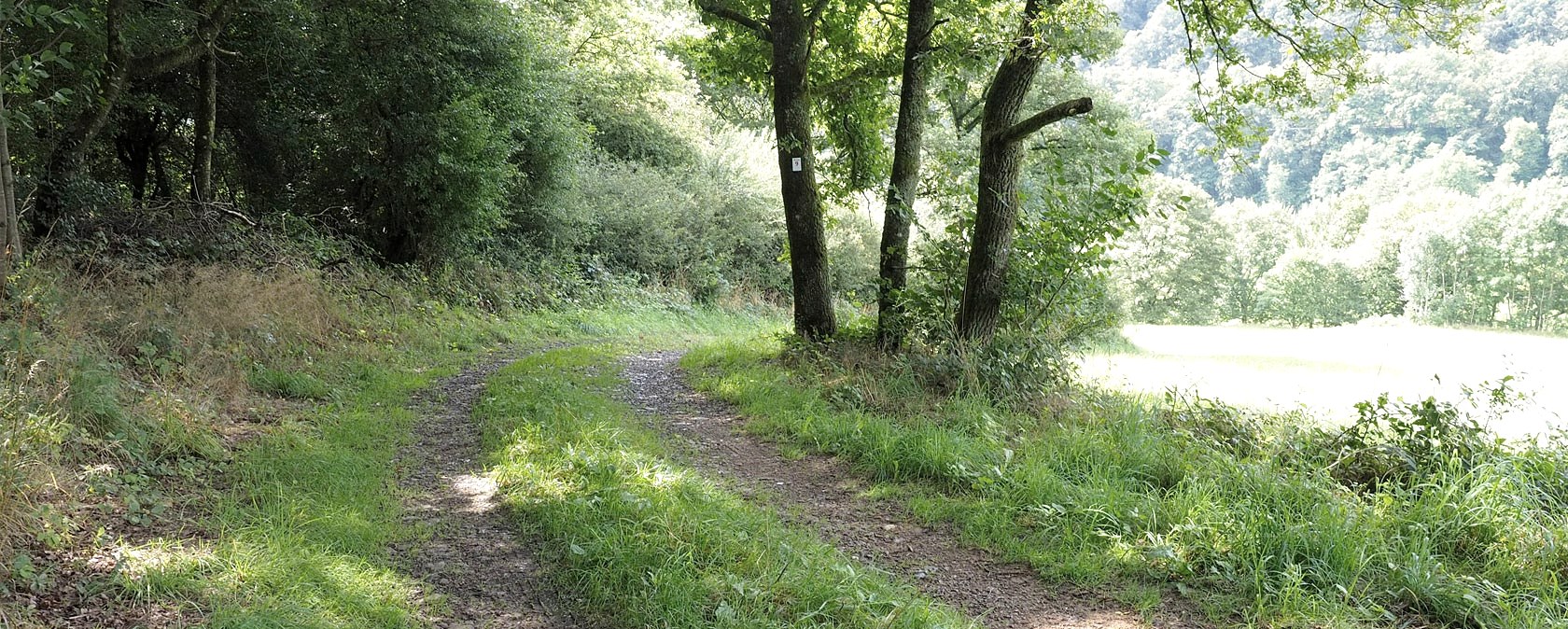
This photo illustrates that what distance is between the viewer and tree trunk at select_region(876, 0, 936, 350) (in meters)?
9.03

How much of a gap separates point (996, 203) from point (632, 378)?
174 inches

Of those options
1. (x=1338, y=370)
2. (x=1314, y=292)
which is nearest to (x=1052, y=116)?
(x=1338, y=370)

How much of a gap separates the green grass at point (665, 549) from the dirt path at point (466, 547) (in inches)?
5.2

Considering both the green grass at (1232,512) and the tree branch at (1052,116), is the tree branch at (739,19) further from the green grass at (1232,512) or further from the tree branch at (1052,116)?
the green grass at (1232,512)

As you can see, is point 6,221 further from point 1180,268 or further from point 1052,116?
point 1180,268

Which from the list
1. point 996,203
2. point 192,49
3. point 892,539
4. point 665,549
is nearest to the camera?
point 665,549

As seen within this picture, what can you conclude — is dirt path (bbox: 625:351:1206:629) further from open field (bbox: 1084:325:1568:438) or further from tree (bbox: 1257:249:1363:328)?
tree (bbox: 1257:249:1363:328)

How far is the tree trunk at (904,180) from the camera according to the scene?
903 centimetres

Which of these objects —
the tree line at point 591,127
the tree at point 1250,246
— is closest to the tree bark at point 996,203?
the tree line at point 591,127

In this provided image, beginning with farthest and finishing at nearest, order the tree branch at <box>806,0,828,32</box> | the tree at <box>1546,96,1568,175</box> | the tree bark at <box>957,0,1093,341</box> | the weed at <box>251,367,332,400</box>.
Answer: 1. the tree at <box>1546,96,1568,175</box>
2. the tree branch at <box>806,0,828,32</box>
3. the tree bark at <box>957,0,1093,341</box>
4. the weed at <box>251,367,332,400</box>

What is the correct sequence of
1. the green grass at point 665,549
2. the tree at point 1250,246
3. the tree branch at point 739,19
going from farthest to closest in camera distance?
the tree at point 1250,246
the tree branch at point 739,19
the green grass at point 665,549

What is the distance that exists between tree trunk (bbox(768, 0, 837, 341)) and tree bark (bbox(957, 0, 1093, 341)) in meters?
2.57

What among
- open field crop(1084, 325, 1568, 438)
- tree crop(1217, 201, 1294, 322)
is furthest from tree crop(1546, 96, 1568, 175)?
open field crop(1084, 325, 1568, 438)

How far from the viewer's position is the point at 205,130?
36.6 feet
